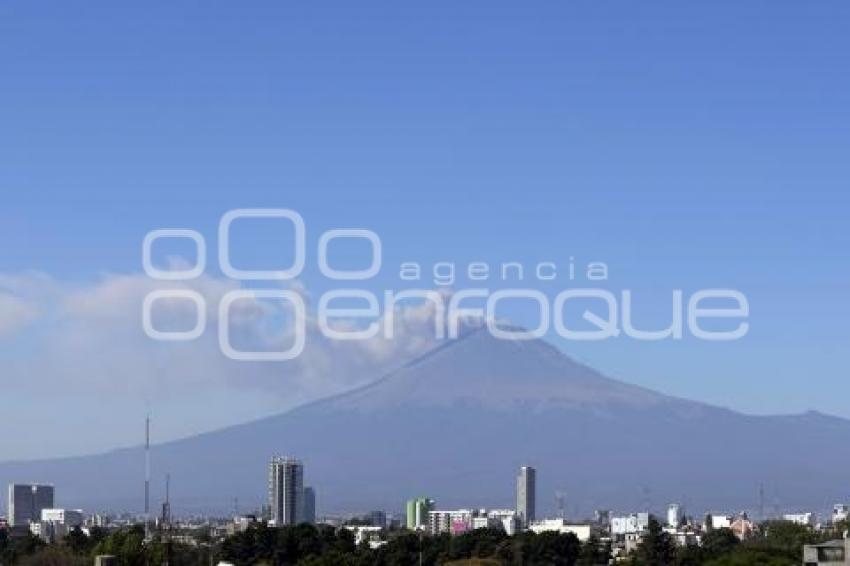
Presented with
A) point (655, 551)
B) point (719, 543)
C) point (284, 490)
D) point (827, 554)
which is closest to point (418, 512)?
point (284, 490)

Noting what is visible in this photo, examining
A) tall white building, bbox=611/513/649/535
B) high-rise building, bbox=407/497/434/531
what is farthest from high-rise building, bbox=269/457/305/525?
tall white building, bbox=611/513/649/535

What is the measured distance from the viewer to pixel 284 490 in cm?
19012

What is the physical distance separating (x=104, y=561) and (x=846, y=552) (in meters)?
18.2

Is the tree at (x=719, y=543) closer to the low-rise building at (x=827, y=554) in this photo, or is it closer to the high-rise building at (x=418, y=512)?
the low-rise building at (x=827, y=554)

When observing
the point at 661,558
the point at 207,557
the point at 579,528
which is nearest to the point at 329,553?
the point at 207,557

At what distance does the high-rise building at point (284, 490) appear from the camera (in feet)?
618

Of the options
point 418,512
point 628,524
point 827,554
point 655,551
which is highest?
point 827,554

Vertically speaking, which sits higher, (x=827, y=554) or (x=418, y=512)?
(x=827, y=554)

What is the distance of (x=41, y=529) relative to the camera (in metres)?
143

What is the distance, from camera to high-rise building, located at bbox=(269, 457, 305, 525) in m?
188

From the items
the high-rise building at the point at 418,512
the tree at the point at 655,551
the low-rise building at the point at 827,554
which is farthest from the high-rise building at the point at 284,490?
the low-rise building at the point at 827,554

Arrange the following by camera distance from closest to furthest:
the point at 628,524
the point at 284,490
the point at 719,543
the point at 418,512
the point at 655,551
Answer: the point at 655,551 → the point at 719,543 → the point at 628,524 → the point at 418,512 → the point at 284,490

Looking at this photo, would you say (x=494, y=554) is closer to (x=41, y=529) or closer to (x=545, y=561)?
(x=545, y=561)

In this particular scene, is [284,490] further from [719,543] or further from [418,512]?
[719,543]
